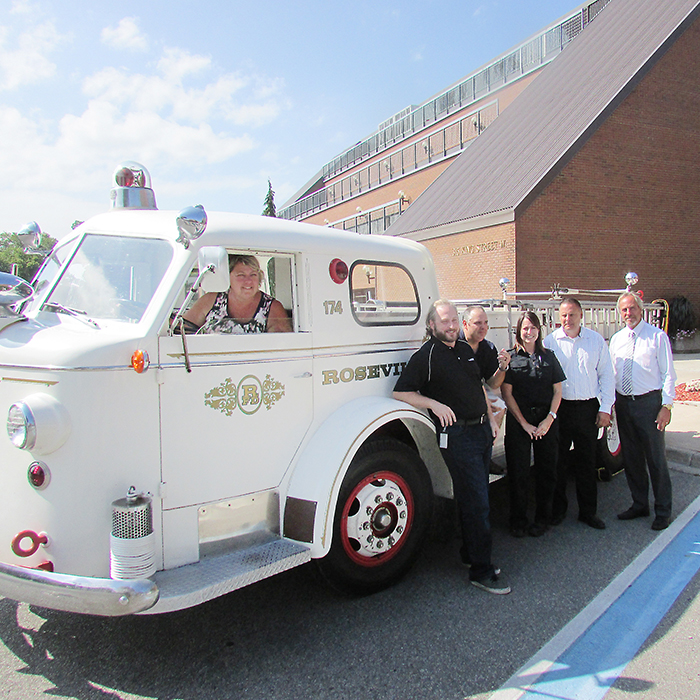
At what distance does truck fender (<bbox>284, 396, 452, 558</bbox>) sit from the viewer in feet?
9.96

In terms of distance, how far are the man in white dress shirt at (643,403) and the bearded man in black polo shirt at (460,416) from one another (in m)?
1.74

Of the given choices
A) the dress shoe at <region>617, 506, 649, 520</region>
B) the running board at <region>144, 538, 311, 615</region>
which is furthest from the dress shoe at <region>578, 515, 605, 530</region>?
the running board at <region>144, 538, 311, 615</region>

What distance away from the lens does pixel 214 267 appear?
103 inches

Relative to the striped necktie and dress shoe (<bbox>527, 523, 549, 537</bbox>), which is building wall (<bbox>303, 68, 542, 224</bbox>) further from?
dress shoe (<bbox>527, 523, 549, 537</bbox>)

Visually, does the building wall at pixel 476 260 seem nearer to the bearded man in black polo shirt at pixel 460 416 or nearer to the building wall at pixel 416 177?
the building wall at pixel 416 177

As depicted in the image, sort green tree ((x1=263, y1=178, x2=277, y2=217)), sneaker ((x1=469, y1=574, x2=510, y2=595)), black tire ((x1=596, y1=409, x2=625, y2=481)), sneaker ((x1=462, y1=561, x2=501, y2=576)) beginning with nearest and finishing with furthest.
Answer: sneaker ((x1=469, y1=574, x2=510, y2=595)) → sneaker ((x1=462, y1=561, x2=501, y2=576)) → black tire ((x1=596, y1=409, x2=625, y2=481)) → green tree ((x1=263, y1=178, x2=277, y2=217))

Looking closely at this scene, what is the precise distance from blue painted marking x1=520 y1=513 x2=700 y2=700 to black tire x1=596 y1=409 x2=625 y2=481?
1546 millimetres

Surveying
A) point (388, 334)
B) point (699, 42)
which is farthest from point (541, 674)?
point (699, 42)

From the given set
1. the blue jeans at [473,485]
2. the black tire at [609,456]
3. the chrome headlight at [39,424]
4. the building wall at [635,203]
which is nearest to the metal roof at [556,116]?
the building wall at [635,203]

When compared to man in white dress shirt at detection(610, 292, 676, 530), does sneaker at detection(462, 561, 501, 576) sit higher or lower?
lower

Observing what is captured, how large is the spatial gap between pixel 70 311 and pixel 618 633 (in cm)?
340

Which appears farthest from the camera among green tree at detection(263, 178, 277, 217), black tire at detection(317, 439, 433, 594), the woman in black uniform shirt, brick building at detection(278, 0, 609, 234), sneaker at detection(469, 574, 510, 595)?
green tree at detection(263, 178, 277, 217)

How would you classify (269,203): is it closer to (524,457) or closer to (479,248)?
(479,248)

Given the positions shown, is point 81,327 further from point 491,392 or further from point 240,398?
point 491,392
